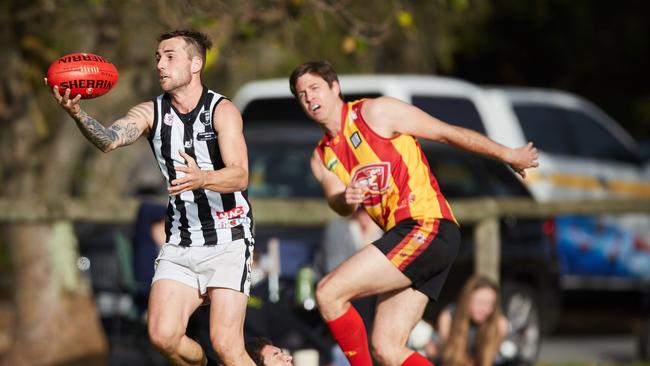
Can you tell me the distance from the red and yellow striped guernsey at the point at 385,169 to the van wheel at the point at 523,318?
4.72 m

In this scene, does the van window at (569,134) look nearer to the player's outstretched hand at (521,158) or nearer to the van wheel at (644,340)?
the van wheel at (644,340)

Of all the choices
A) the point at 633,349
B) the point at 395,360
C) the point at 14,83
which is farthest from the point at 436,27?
the point at 395,360

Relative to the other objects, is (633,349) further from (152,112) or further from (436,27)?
(152,112)

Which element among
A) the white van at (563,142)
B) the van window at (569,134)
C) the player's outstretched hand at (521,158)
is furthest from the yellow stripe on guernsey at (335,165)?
the van window at (569,134)

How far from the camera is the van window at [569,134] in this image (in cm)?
1485

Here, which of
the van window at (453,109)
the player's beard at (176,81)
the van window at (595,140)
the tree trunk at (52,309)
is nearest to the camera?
the player's beard at (176,81)

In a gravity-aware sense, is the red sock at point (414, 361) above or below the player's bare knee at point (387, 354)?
below

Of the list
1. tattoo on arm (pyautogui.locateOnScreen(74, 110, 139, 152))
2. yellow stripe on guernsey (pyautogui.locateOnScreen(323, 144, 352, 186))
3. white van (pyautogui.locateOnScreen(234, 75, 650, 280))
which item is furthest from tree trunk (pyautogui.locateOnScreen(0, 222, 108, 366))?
tattoo on arm (pyautogui.locateOnScreen(74, 110, 139, 152))

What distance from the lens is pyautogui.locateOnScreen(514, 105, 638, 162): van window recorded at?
1485 centimetres

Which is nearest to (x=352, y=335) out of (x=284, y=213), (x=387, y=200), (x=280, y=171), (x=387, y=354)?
(x=387, y=354)

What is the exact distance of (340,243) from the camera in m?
10.6

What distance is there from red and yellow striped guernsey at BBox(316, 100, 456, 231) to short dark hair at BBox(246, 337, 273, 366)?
3.27 feet

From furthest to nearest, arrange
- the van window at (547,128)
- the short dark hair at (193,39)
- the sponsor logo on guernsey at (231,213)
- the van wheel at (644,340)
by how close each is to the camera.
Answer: the van window at (547,128) < the van wheel at (644,340) < the sponsor logo on guernsey at (231,213) < the short dark hair at (193,39)

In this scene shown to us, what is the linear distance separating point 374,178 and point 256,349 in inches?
47.4
